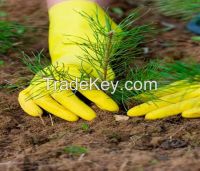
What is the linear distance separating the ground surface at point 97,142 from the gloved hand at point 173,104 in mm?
20

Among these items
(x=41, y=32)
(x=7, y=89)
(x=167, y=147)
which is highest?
(x=41, y=32)

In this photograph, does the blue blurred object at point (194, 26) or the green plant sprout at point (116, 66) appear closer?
the green plant sprout at point (116, 66)

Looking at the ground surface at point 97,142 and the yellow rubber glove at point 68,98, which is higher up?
the yellow rubber glove at point 68,98

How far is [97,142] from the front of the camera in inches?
53.9

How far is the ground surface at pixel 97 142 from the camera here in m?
1.21

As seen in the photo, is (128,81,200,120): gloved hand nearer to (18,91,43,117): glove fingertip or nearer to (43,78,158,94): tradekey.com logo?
(43,78,158,94): tradekey.com logo

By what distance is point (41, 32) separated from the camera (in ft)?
7.27

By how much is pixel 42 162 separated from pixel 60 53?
0.64 m

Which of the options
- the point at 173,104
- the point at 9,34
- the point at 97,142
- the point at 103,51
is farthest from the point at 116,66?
the point at 9,34

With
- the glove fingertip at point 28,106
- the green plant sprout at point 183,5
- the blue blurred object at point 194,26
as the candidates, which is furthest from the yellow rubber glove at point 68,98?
the blue blurred object at point 194,26

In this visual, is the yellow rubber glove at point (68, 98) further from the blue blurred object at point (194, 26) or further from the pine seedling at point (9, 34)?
the blue blurred object at point (194, 26)

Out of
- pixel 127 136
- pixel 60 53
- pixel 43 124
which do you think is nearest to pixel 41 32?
pixel 60 53

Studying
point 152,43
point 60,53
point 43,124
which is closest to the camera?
point 43,124

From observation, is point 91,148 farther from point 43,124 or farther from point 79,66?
point 79,66
